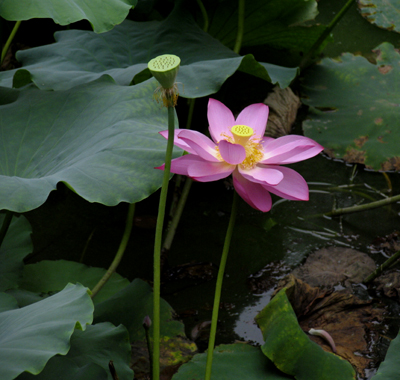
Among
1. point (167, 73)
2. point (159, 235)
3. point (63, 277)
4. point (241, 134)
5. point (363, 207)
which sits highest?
point (167, 73)

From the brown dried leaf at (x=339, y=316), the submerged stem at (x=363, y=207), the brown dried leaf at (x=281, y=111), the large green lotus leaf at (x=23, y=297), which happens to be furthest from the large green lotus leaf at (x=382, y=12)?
the large green lotus leaf at (x=23, y=297)

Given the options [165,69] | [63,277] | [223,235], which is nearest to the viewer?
Answer: [165,69]

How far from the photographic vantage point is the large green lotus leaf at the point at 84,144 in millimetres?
829

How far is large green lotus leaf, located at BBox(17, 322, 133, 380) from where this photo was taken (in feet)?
2.74

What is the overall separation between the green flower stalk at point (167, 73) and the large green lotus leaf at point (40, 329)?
0.37 metres

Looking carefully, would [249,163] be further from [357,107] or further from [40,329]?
[357,107]

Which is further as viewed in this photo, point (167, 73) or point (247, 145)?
point (247, 145)

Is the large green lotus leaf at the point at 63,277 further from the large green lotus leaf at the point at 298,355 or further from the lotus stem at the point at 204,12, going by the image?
the lotus stem at the point at 204,12

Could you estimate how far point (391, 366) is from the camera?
2.52 feet

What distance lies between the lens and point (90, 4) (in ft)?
3.56

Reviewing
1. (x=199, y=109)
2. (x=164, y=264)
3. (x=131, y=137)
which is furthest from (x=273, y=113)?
(x=131, y=137)

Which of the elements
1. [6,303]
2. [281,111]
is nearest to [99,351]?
[6,303]

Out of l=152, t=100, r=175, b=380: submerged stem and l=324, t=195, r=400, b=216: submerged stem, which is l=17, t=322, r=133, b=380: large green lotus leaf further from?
l=324, t=195, r=400, b=216: submerged stem

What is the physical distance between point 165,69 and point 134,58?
38.3 inches
